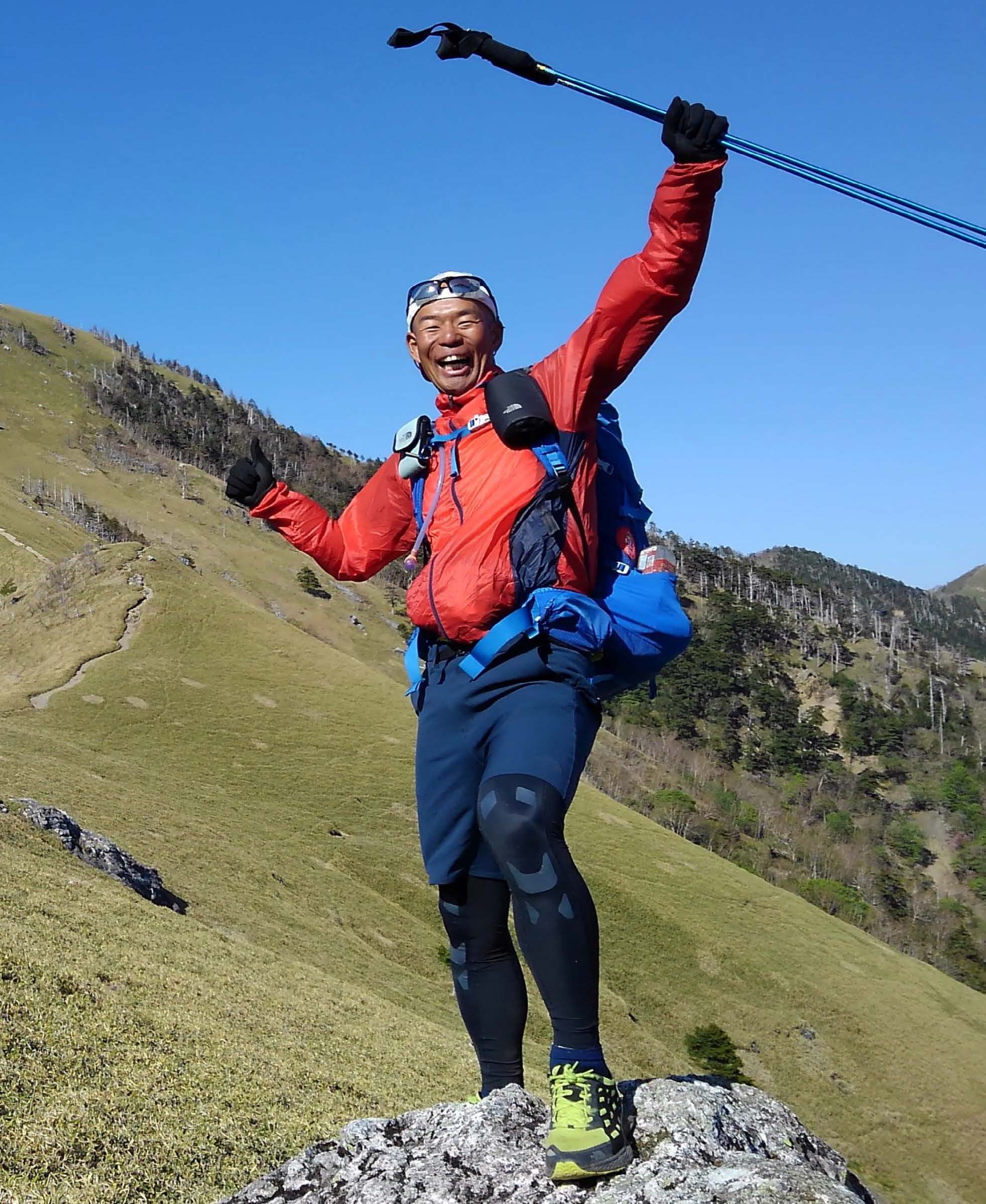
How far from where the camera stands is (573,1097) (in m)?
4.02

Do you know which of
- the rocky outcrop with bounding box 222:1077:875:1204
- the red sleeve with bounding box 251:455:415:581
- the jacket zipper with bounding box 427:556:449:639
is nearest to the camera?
the rocky outcrop with bounding box 222:1077:875:1204

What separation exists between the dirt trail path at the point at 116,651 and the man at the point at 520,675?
43.1 meters

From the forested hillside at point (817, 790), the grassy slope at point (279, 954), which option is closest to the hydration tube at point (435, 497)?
the grassy slope at point (279, 954)

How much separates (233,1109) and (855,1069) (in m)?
38.5

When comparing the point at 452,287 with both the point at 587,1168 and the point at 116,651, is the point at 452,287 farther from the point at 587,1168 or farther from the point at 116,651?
the point at 116,651

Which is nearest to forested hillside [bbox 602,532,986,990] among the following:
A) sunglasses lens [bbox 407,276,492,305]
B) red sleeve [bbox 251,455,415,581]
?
red sleeve [bbox 251,455,415,581]

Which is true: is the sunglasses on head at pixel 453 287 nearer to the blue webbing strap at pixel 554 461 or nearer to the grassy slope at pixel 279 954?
the blue webbing strap at pixel 554 461

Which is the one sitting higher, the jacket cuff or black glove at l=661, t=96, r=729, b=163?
black glove at l=661, t=96, r=729, b=163

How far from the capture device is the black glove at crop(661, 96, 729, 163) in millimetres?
4031

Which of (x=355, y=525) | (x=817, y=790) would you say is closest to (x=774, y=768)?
(x=817, y=790)


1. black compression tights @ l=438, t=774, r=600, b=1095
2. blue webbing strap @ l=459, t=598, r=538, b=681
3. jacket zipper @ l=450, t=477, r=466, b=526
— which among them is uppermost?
jacket zipper @ l=450, t=477, r=466, b=526

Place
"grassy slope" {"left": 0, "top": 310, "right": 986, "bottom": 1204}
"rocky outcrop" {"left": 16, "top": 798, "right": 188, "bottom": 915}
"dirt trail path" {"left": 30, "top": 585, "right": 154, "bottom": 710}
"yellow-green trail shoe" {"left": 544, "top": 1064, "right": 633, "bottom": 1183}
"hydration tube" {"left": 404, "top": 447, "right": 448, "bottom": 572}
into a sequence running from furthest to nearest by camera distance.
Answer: "dirt trail path" {"left": 30, "top": 585, "right": 154, "bottom": 710}, "rocky outcrop" {"left": 16, "top": 798, "right": 188, "bottom": 915}, "grassy slope" {"left": 0, "top": 310, "right": 986, "bottom": 1204}, "hydration tube" {"left": 404, "top": 447, "right": 448, "bottom": 572}, "yellow-green trail shoe" {"left": 544, "top": 1064, "right": 633, "bottom": 1183}

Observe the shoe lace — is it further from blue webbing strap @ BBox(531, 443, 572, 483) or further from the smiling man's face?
the smiling man's face

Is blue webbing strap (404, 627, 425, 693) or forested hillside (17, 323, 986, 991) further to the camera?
forested hillside (17, 323, 986, 991)
